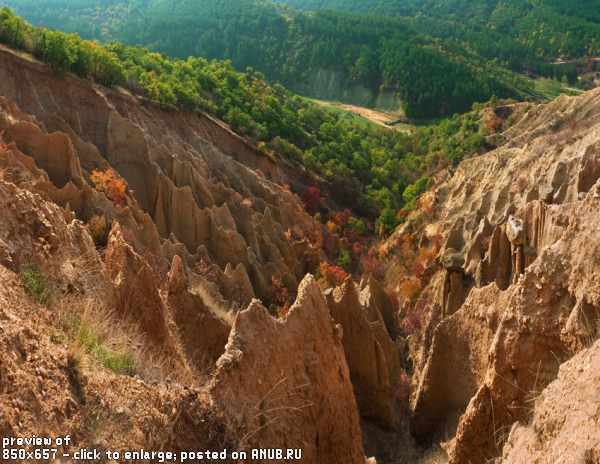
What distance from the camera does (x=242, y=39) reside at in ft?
411

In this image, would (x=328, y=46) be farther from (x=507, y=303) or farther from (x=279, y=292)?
(x=507, y=303)

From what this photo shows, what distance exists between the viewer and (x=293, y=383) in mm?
10188

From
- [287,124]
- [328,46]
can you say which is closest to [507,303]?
[287,124]

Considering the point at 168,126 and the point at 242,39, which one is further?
the point at 242,39

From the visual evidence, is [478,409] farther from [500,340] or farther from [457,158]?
[457,158]

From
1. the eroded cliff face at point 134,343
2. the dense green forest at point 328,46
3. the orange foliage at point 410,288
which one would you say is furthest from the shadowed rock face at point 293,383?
the dense green forest at point 328,46

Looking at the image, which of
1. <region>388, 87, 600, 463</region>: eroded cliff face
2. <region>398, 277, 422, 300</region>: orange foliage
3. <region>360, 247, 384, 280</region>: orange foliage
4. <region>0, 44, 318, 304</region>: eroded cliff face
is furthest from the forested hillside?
<region>398, 277, 422, 300</region>: orange foliage

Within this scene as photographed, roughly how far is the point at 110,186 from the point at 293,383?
16.6 meters

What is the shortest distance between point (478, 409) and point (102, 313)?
6.41 meters

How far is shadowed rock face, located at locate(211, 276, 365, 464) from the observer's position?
842 cm

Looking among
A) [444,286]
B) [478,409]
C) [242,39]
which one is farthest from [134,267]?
[242,39]

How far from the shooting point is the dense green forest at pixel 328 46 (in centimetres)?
9619

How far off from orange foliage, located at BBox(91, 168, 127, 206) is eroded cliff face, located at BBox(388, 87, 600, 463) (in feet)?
42.0

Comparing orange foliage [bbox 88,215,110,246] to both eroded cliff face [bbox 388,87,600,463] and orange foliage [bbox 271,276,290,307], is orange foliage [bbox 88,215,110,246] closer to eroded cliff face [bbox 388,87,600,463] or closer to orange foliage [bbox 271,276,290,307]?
orange foliage [bbox 271,276,290,307]
